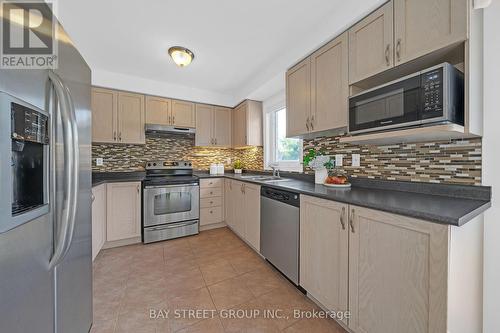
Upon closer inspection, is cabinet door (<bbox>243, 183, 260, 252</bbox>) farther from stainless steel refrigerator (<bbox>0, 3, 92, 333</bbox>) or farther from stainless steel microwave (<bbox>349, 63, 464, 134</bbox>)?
stainless steel refrigerator (<bbox>0, 3, 92, 333</bbox>)

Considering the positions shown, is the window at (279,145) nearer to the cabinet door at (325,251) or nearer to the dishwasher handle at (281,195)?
the dishwasher handle at (281,195)

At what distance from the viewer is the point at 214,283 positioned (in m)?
1.88

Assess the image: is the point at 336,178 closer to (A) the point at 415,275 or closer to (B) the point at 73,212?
(A) the point at 415,275

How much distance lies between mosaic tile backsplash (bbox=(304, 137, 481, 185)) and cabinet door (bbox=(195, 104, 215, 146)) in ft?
7.76

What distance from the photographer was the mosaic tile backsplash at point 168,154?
317 centimetres

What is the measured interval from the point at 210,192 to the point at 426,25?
300 cm

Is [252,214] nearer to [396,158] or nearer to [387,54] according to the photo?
[396,158]

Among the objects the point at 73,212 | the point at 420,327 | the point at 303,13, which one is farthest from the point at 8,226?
the point at 303,13

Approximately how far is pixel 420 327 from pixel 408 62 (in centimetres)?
146

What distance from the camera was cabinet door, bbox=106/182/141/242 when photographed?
264 cm

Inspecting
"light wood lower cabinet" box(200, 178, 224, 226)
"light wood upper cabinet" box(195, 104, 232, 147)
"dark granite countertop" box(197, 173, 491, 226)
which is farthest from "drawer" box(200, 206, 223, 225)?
"dark granite countertop" box(197, 173, 491, 226)

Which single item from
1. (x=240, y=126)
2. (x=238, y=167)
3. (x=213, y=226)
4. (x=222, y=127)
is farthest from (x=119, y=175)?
(x=240, y=126)

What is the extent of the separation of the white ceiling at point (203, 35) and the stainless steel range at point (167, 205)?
138 centimetres

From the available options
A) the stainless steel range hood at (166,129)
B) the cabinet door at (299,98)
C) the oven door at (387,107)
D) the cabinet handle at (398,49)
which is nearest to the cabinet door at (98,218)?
the stainless steel range hood at (166,129)
